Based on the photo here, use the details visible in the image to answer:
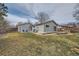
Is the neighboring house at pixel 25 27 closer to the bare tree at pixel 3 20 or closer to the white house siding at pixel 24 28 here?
the white house siding at pixel 24 28

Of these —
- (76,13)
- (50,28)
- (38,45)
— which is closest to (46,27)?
(50,28)

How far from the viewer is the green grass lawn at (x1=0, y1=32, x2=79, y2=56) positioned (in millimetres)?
1417

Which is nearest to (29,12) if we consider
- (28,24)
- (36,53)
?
(28,24)

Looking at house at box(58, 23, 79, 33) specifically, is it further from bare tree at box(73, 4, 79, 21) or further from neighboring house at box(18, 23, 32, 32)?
neighboring house at box(18, 23, 32, 32)

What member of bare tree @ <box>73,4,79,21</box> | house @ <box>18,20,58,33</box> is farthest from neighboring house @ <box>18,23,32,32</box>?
bare tree @ <box>73,4,79,21</box>

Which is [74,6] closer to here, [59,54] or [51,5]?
[51,5]

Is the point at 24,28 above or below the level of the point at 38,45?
above

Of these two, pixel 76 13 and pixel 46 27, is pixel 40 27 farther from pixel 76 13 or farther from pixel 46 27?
pixel 76 13

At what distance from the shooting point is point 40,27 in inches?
56.9

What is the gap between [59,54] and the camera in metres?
1.42

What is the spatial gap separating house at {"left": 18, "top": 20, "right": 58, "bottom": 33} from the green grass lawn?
0.04 m

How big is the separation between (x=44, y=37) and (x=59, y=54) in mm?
200

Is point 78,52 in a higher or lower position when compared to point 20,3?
lower

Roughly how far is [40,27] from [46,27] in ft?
0.18
